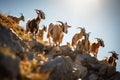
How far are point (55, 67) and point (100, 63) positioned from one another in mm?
10407

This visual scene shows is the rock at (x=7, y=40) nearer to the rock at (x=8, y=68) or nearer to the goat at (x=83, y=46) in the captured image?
the rock at (x=8, y=68)

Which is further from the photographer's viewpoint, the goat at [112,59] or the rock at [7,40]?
the goat at [112,59]

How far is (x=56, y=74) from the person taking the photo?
50.4 feet

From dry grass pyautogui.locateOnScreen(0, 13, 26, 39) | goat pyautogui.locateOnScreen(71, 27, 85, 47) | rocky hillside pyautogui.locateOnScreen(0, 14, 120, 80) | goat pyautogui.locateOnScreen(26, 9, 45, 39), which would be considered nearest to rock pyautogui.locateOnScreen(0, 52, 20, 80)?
rocky hillside pyautogui.locateOnScreen(0, 14, 120, 80)

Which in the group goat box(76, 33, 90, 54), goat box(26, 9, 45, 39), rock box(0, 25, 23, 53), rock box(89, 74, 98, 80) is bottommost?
rock box(89, 74, 98, 80)

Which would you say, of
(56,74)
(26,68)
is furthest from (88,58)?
(26,68)

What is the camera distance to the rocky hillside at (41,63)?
7232 millimetres

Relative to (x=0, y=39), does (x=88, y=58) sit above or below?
below

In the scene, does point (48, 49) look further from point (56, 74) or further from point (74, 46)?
point (56, 74)

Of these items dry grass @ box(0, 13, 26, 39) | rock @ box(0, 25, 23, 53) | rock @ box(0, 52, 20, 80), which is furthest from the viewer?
dry grass @ box(0, 13, 26, 39)

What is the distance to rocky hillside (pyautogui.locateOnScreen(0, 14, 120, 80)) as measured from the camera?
7232 mm

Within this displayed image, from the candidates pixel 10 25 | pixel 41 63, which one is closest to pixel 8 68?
pixel 41 63

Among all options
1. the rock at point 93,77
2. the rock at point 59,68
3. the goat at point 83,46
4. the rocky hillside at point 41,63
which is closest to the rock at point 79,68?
the rocky hillside at point 41,63

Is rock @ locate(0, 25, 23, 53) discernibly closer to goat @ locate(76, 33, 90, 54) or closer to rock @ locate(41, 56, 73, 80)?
rock @ locate(41, 56, 73, 80)
